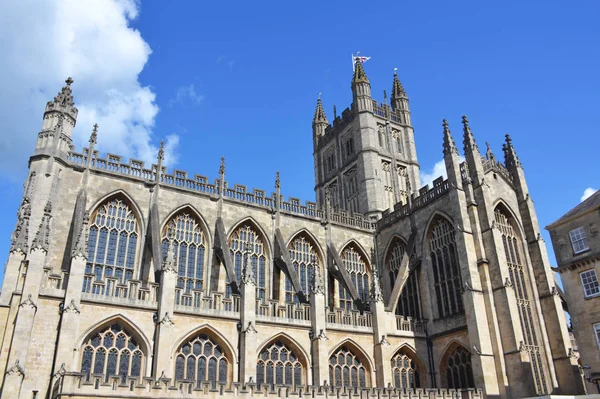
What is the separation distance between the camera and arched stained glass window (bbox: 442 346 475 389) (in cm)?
2428

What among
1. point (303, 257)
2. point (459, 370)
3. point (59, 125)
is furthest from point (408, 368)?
point (59, 125)

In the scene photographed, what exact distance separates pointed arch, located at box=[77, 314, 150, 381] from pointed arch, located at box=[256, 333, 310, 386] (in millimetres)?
4899

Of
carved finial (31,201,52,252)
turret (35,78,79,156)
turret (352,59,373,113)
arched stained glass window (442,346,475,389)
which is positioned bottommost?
arched stained glass window (442,346,475,389)

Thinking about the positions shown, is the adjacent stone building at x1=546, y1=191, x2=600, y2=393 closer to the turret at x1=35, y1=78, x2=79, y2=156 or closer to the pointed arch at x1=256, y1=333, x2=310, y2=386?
the pointed arch at x1=256, y1=333, x2=310, y2=386

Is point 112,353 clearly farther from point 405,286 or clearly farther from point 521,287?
point 521,287

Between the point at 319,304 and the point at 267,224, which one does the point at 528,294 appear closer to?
the point at 319,304

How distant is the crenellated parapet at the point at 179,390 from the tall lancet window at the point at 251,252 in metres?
8.34

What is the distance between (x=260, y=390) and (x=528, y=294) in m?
15.1

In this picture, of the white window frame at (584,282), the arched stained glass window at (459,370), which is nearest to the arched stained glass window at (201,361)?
the arched stained glass window at (459,370)

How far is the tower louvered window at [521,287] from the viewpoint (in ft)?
76.5

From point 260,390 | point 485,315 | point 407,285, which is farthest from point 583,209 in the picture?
point 260,390

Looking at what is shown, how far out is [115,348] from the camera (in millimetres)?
19859

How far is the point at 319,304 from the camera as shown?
23.8 m

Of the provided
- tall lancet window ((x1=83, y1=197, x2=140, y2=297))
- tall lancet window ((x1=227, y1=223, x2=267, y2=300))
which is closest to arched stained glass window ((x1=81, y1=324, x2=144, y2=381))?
tall lancet window ((x1=83, y1=197, x2=140, y2=297))
